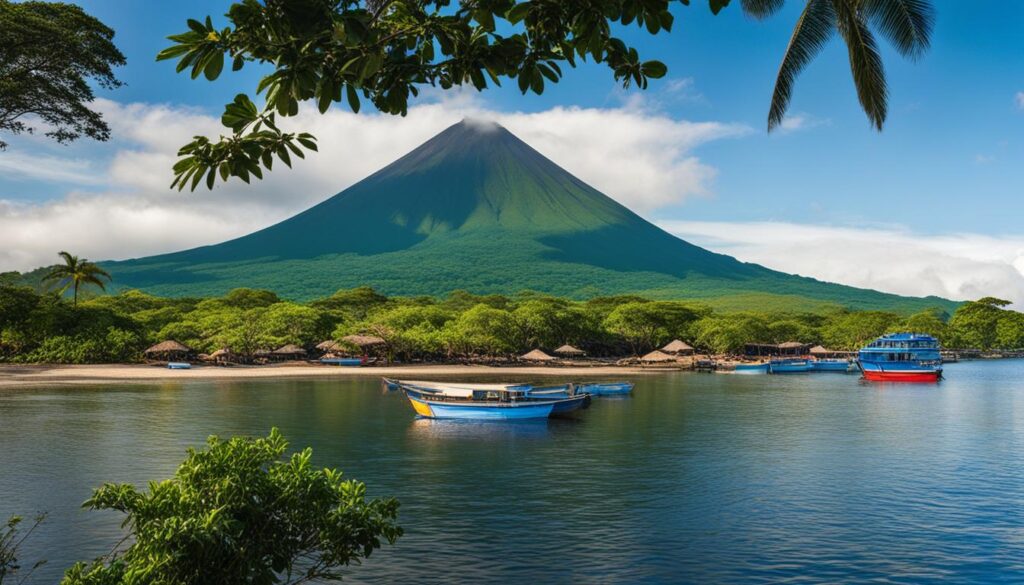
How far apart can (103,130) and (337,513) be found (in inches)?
734

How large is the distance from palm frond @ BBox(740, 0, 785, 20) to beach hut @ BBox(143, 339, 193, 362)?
7031cm

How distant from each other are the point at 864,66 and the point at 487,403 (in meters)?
23.6

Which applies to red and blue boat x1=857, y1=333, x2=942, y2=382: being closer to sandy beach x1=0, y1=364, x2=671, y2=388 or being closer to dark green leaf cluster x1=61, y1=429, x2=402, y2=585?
sandy beach x1=0, y1=364, x2=671, y2=388

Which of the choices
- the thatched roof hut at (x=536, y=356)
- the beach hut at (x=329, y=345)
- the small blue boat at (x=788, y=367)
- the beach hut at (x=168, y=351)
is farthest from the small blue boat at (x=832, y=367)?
the beach hut at (x=168, y=351)

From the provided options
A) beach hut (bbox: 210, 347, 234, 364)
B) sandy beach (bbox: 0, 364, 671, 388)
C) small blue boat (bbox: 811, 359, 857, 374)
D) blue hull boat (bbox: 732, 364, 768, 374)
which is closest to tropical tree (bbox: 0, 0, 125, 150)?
sandy beach (bbox: 0, 364, 671, 388)

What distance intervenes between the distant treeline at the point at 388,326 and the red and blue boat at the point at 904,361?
91.6 ft

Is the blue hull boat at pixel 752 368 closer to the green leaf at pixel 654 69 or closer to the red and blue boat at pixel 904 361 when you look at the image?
the red and blue boat at pixel 904 361

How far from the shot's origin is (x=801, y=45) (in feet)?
68.7

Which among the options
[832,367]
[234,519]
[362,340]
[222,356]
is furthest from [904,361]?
[234,519]

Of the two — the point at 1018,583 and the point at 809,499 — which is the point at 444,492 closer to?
the point at 809,499

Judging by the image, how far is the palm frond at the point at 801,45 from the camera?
2041 cm

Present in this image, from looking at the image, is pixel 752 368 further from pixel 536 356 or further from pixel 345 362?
pixel 345 362

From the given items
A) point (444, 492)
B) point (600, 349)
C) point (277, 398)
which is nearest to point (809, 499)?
point (444, 492)

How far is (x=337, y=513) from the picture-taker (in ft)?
27.4
